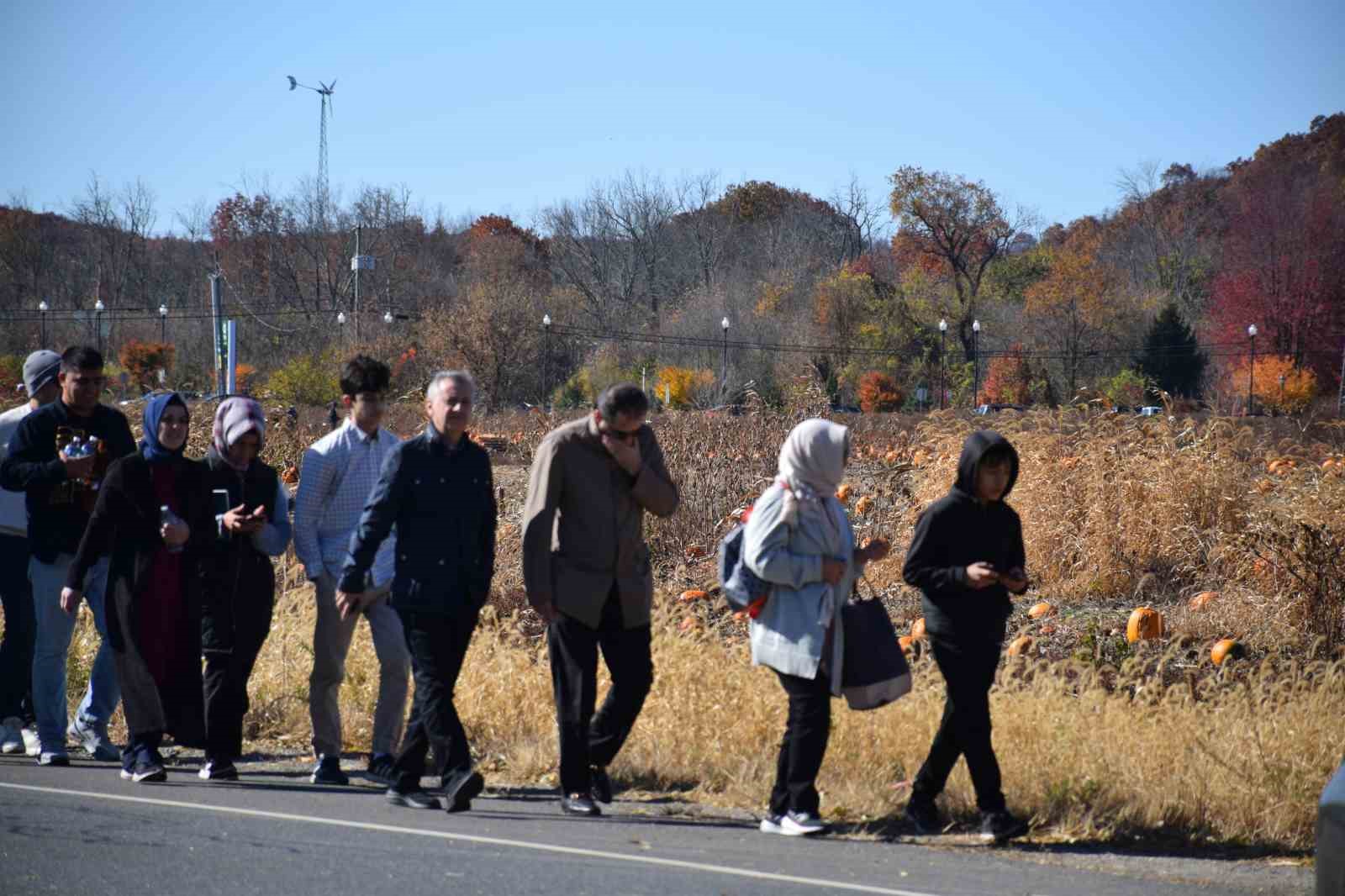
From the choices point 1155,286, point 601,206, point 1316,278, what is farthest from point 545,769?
point 601,206

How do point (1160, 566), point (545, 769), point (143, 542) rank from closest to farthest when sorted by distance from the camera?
point (143, 542) → point (545, 769) → point (1160, 566)

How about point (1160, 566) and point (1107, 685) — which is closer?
point (1107, 685)

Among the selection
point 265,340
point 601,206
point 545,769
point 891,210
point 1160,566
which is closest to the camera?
point 545,769

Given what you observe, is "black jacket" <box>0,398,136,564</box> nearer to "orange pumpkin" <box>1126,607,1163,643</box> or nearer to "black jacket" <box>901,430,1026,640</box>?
"black jacket" <box>901,430,1026,640</box>

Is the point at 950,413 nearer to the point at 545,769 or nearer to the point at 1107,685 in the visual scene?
the point at 1107,685

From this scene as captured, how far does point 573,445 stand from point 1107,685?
4.56 meters

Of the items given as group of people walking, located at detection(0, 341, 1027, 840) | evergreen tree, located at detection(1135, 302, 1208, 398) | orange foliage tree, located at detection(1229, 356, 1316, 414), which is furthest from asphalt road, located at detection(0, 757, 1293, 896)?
evergreen tree, located at detection(1135, 302, 1208, 398)

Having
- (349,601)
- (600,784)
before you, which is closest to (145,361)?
(349,601)

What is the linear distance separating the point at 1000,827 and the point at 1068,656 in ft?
13.5

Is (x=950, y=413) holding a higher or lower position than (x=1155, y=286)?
lower

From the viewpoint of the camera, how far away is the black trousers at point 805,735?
20.5 feet

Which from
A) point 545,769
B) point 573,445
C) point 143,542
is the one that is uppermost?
point 573,445

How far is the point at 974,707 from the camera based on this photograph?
622cm

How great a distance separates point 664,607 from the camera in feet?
31.5
